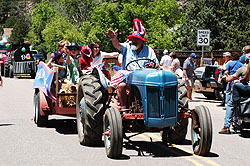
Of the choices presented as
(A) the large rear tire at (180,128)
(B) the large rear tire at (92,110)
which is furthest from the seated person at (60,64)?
(A) the large rear tire at (180,128)

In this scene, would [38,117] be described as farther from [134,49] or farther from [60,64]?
[134,49]

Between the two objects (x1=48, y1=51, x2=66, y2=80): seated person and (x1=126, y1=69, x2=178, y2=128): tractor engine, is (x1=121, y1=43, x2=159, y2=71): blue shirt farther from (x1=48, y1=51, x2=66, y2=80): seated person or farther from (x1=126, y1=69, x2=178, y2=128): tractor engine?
(x1=48, y1=51, x2=66, y2=80): seated person

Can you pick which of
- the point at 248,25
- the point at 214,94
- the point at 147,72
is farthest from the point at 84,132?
the point at 248,25

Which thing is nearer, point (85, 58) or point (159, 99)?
point (159, 99)

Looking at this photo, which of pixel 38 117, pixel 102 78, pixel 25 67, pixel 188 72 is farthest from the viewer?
pixel 25 67

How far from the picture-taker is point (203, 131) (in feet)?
27.8

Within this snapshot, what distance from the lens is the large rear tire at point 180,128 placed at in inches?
370

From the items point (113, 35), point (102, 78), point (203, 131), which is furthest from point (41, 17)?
point (203, 131)

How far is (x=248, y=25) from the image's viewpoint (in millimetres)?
42031

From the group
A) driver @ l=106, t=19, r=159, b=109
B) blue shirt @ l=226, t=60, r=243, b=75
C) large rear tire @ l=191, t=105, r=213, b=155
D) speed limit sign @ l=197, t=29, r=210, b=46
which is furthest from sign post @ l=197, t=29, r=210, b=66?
large rear tire @ l=191, t=105, r=213, b=155

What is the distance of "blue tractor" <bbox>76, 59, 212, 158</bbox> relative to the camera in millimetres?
8273

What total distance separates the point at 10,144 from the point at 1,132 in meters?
1.68

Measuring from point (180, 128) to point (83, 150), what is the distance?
1875 millimetres

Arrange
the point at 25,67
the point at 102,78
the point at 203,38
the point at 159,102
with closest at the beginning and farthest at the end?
1. the point at 159,102
2. the point at 102,78
3. the point at 203,38
4. the point at 25,67
